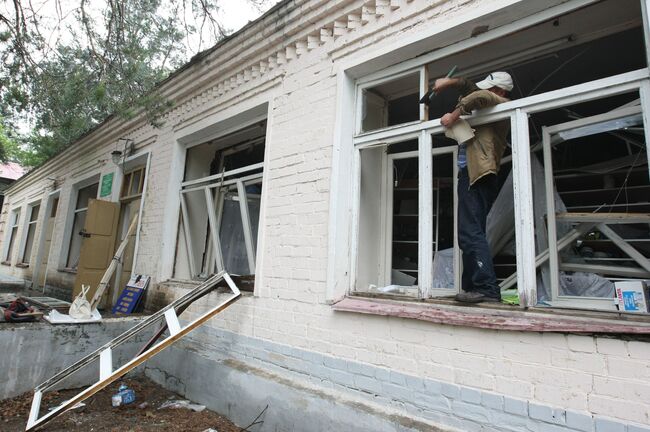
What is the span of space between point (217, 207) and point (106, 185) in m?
3.28

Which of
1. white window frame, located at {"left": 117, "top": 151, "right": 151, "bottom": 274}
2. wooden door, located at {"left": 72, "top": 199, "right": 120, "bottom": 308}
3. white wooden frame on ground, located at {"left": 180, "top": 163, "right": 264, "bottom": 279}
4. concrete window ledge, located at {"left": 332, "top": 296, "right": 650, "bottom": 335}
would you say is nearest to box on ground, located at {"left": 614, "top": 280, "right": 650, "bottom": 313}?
concrete window ledge, located at {"left": 332, "top": 296, "right": 650, "bottom": 335}

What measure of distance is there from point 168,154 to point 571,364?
520 centimetres

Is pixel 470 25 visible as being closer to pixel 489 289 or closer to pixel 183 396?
pixel 489 289

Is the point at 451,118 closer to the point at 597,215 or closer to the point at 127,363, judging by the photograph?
the point at 597,215

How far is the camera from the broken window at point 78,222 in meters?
8.20

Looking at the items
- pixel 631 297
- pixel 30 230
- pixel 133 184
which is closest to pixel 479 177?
pixel 631 297

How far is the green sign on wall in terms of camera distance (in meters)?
7.00

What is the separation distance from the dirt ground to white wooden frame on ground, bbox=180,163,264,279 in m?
1.50

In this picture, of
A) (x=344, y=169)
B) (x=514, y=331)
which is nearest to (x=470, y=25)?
(x=344, y=169)

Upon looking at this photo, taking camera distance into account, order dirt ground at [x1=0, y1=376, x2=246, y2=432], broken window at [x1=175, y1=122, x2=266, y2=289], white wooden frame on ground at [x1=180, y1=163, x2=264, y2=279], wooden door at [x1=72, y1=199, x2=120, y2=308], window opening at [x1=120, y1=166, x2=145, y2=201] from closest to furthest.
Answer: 1. dirt ground at [x1=0, y1=376, x2=246, y2=432]
2. white wooden frame on ground at [x1=180, y1=163, x2=264, y2=279]
3. broken window at [x1=175, y1=122, x2=266, y2=289]
4. wooden door at [x1=72, y1=199, x2=120, y2=308]
5. window opening at [x1=120, y1=166, x2=145, y2=201]

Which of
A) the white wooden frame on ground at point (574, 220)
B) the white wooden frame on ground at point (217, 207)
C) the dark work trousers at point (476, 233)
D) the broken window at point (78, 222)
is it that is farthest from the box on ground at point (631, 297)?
the broken window at point (78, 222)

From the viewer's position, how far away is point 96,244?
20.4 ft

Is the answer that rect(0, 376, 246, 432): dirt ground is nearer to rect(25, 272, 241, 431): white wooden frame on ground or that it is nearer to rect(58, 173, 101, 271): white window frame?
rect(25, 272, 241, 431): white wooden frame on ground

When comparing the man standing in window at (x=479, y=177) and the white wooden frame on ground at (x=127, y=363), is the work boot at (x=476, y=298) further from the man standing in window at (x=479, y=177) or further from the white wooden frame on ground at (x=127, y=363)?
the white wooden frame on ground at (x=127, y=363)
